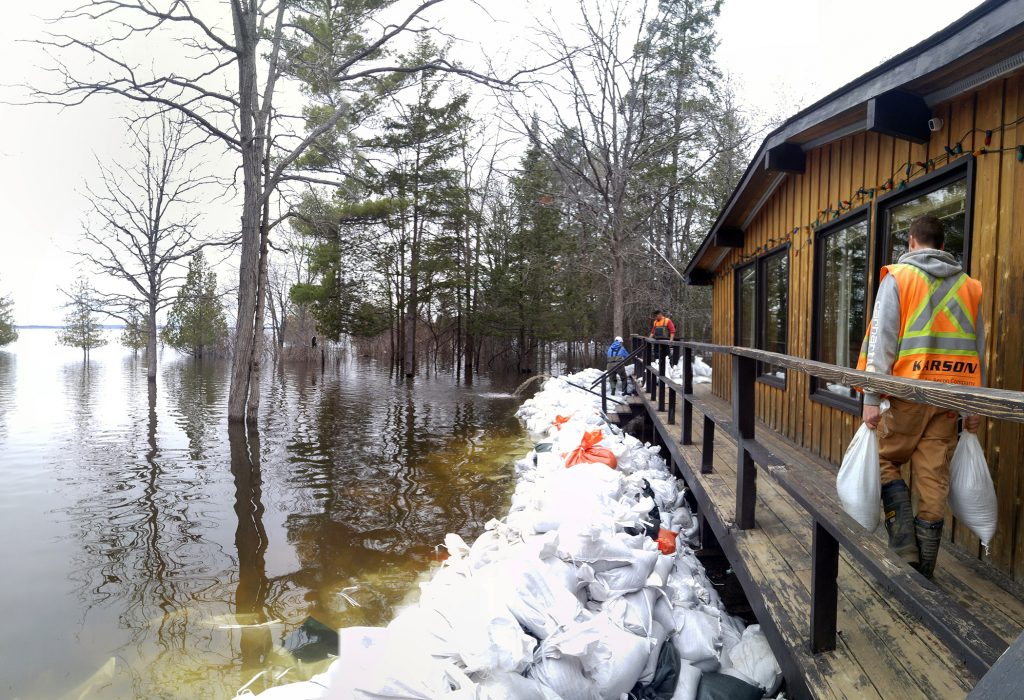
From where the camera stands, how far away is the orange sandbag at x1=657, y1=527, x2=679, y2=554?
3.83 metres

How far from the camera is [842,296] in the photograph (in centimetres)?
482

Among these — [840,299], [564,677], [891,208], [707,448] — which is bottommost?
[564,677]

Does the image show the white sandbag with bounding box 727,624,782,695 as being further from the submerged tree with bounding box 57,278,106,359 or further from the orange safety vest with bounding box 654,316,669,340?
the submerged tree with bounding box 57,278,106,359

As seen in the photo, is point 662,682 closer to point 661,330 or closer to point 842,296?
point 842,296

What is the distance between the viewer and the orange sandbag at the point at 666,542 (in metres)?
3.83

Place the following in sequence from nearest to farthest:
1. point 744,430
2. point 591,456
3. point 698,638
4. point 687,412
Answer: point 698,638
point 744,430
point 687,412
point 591,456

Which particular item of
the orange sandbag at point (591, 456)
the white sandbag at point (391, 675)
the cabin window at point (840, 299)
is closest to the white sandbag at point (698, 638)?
the white sandbag at point (391, 675)

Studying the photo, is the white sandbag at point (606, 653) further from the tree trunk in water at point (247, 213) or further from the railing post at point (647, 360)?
the tree trunk in water at point (247, 213)

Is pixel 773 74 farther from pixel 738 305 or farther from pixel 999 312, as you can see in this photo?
pixel 999 312

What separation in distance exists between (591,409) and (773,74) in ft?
66.8

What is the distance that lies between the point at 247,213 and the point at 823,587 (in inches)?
510

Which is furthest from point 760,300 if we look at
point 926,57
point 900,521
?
point 900,521

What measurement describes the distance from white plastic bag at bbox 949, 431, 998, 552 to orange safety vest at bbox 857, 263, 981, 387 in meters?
0.29

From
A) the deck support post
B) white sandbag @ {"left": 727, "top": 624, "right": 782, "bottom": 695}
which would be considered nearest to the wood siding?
the deck support post
